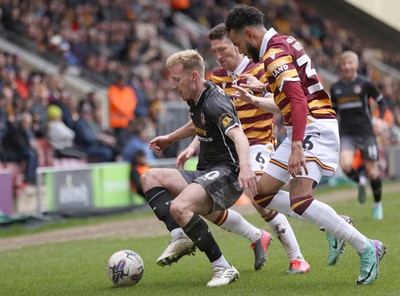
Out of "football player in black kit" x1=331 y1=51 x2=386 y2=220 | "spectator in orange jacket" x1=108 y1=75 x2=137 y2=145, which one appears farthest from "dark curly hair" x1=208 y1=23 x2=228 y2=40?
"spectator in orange jacket" x1=108 y1=75 x2=137 y2=145

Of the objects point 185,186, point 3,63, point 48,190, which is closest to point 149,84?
point 3,63

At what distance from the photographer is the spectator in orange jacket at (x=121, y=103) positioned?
20.4 m

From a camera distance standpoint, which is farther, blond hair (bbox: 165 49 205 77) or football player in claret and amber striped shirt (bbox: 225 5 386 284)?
blond hair (bbox: 165 49 205 77)

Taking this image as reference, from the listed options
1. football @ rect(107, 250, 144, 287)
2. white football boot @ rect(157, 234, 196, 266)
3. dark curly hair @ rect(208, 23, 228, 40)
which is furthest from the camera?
dark curly hair @ rect(208, 23, 228, 40)

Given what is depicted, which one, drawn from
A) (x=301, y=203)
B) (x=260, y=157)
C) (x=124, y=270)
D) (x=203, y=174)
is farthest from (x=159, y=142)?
(x=301, y=203)

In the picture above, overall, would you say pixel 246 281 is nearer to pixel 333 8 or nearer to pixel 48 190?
pixel 48 190

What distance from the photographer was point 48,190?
52.6 feet

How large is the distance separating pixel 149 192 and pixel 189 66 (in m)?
1.19

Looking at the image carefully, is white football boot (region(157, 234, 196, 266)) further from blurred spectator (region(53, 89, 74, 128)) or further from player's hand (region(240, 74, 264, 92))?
blurred spectator (region(53, 89, 74, 128))

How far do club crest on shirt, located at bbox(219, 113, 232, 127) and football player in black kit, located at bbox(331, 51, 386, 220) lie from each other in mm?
6269

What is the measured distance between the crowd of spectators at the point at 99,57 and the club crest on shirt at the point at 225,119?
356 inches

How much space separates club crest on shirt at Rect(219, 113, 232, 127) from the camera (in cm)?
775

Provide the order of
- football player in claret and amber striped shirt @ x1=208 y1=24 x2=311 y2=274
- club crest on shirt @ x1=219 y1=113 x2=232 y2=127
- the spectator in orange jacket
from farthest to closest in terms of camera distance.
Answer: the spectator in orange jacket, football player in claret and amber striped shirt @ x1=208 y1=24 x2=311 y2=274, club crest on shirt @ x1=219 y1=113 x2=232 y2=127

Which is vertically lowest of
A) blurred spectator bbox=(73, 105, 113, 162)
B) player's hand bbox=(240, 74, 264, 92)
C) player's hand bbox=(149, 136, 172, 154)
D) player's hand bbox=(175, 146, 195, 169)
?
blurred spectator bbox=(73, 105, 113, 162)
